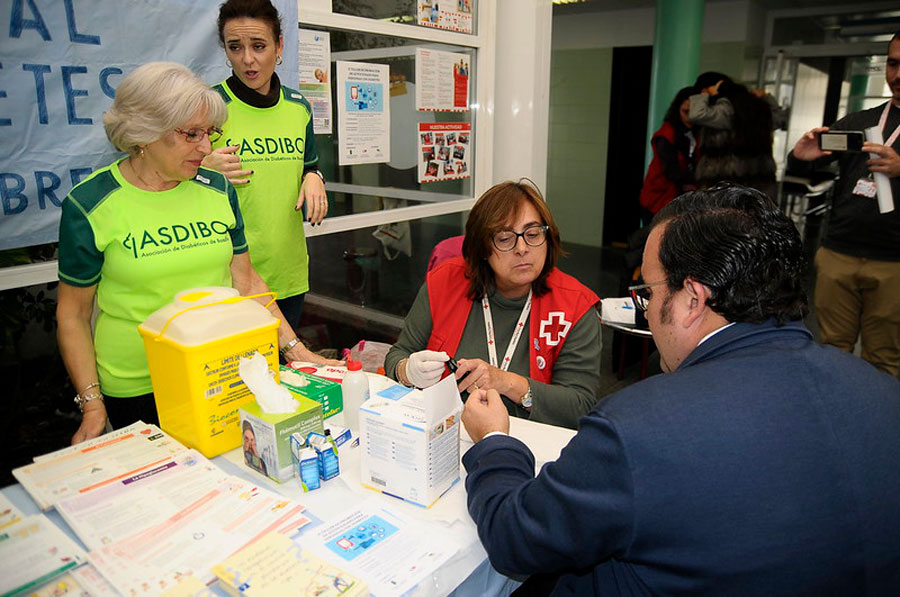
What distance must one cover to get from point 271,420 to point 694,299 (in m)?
0.85

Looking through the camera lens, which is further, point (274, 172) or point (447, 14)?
point (447, 14)

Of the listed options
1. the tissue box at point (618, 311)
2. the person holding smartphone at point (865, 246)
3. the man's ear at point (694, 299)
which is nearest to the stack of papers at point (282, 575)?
the man's ear at point (694, 299)

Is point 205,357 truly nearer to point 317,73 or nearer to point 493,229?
point 493,229

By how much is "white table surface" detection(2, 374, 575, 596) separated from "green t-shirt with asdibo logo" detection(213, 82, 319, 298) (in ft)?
3.53

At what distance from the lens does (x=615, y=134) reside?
25.0 ft

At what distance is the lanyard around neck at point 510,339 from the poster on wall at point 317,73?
4.71ft

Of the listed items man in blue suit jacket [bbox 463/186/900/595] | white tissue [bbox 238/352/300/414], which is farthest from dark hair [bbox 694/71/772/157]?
white tissue [bbox 238/352/300/414]

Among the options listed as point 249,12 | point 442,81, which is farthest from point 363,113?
point 249,12

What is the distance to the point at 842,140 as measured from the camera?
A: 111 inches

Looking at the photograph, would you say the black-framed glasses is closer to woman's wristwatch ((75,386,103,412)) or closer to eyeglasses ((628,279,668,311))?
eyeglasses ((628,279,668,311))

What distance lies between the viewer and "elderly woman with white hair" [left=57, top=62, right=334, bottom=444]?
4.77 feet

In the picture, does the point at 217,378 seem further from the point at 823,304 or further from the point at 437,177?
the point at 823,304

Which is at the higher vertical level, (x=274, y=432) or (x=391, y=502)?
(x=274, y=432)

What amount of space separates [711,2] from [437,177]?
210 inches
